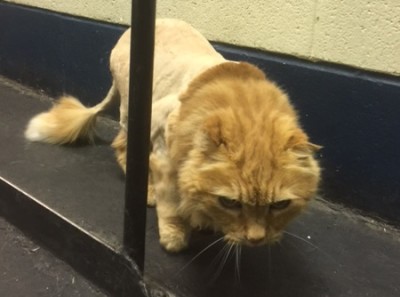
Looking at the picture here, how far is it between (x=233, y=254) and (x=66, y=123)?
840 mm

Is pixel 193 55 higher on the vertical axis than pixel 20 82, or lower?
higher

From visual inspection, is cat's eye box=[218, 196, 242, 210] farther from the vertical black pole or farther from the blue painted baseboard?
the blue painted baseboard

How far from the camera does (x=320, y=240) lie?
5.05ft

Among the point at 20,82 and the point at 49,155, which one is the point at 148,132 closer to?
the point at 49,155

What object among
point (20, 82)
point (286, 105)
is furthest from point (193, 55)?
point (20, 82)

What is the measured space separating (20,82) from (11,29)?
247 millimetres

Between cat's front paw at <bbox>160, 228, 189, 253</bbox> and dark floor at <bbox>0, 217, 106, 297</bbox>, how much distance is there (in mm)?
210

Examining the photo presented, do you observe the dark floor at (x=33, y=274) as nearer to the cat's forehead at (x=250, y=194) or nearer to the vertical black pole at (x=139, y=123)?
the vertical black pole at (x=139, y=123)

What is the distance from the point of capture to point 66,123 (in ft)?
6.42

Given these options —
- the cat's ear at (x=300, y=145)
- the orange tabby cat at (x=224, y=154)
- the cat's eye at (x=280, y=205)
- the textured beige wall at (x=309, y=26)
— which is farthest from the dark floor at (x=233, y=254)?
the textured beige wall at (x=309, y=26)

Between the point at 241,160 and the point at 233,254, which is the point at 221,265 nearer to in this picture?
the point at 233,254

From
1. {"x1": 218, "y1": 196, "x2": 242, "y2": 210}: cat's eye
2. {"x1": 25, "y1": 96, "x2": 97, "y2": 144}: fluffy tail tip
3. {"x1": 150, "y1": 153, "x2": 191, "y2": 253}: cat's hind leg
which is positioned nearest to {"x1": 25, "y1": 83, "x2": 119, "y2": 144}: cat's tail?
{"x1": 25, "y1": 96, "x2": 97, "y2": 144}: fluffy tail tip

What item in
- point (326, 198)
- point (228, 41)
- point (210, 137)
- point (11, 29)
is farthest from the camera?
point (11, 29)

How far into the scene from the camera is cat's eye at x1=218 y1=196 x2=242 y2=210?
1.15 m
